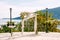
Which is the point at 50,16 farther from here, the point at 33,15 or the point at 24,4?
the point at 33,15

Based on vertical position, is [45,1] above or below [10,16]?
above

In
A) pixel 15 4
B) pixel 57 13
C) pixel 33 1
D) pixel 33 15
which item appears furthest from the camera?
pixel 57 13

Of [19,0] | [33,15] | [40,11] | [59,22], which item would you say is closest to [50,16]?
[40,11]

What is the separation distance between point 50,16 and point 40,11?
0.72 metres

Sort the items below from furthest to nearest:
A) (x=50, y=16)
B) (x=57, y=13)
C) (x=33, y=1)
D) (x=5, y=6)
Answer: (x=57, y=13) → (x=50, y=16) → (x=33, y=1) → (x=5, y=6)

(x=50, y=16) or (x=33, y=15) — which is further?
(x=50, y=16)

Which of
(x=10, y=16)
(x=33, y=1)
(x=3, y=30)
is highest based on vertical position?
(x=33, y=1)

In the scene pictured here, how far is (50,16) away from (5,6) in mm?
3534

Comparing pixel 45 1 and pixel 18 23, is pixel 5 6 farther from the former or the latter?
pixel 45 1

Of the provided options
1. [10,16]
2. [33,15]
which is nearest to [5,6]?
[10,16]

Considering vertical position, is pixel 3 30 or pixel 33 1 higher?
pixel 33 1

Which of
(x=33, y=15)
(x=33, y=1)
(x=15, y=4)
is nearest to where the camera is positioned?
(x=33, y=15)

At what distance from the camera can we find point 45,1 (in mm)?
12617

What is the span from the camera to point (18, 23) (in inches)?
440
